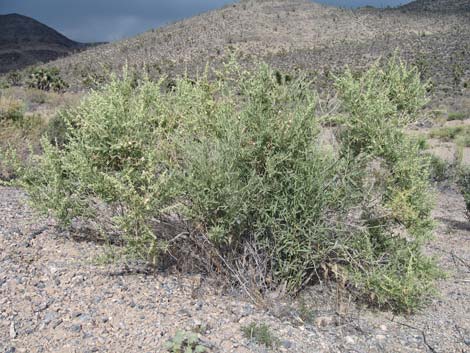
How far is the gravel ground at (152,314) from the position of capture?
4.34 meters

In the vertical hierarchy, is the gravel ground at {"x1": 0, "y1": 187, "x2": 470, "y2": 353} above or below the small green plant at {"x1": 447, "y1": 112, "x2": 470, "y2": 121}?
above

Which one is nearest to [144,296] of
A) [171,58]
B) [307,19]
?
[171,58]

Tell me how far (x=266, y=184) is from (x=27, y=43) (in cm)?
7809

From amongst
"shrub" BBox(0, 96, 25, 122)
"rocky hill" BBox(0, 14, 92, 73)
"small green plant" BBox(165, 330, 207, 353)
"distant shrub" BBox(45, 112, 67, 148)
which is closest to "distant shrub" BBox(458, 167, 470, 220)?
"small green plant" BBox(165, 330, 207, 353)

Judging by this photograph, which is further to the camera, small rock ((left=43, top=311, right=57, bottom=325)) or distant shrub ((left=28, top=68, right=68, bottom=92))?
distant shrub ((left=28, top=68, right=68, bottom=92))

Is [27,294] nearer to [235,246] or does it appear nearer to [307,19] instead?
[235,246]

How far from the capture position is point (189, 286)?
5.29 metres

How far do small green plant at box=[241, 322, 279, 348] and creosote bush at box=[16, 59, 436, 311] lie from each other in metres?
0.73

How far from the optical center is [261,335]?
4.30 metres

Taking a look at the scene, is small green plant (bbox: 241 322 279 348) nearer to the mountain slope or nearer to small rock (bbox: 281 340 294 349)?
small rock (bbox: 281 340 294 349)

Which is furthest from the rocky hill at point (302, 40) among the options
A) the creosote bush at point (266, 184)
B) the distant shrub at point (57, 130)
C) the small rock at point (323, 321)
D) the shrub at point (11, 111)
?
the small rock at point (323, 321)

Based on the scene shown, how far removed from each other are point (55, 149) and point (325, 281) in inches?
126

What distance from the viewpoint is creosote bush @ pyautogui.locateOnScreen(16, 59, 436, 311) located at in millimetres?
4992

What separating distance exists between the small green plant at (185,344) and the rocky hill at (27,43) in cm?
6142
